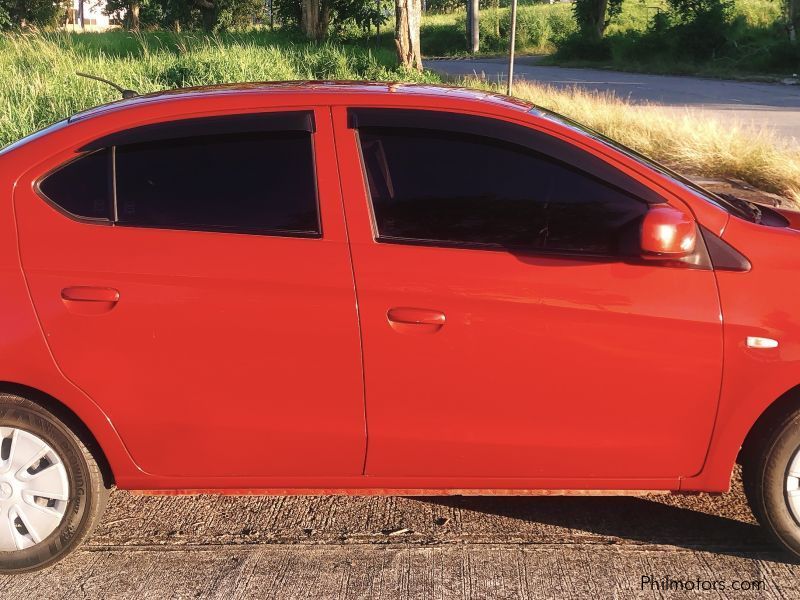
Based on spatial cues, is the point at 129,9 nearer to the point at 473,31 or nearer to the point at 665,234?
the point at 473,31

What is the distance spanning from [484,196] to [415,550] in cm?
139

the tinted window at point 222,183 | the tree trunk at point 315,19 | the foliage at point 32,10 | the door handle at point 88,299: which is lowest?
the foliage at point 32,10

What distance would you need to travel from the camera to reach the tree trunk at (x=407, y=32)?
66.7 ft

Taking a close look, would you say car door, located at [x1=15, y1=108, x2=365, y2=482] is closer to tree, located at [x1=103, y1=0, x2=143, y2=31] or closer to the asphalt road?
the asphalt road

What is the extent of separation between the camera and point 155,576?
10.7 ft

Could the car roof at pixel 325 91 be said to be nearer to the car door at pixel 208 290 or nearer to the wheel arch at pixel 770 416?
the car door at pixel 208 290

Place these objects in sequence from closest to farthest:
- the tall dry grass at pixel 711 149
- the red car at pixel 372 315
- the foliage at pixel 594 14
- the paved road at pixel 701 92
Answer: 1. the red car at pixel 372 315
2. the tall dry grass at pixel 711 149
3. the paved road at pixel 701 92
4. the foliage at pixel 594 14

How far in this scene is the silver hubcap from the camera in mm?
3141

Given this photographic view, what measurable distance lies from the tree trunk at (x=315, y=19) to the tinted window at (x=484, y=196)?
84.1 feet

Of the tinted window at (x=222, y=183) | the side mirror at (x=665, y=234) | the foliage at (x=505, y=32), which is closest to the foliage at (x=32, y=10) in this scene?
the foliage at (x=505, y=32)

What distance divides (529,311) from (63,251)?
166cm

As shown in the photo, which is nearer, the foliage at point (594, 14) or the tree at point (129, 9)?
the foliage at point (594, 14)

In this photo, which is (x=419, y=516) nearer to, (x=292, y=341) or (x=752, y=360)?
(x=292, y=341)

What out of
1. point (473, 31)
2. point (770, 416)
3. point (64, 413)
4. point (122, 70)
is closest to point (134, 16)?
point (473, 31)
